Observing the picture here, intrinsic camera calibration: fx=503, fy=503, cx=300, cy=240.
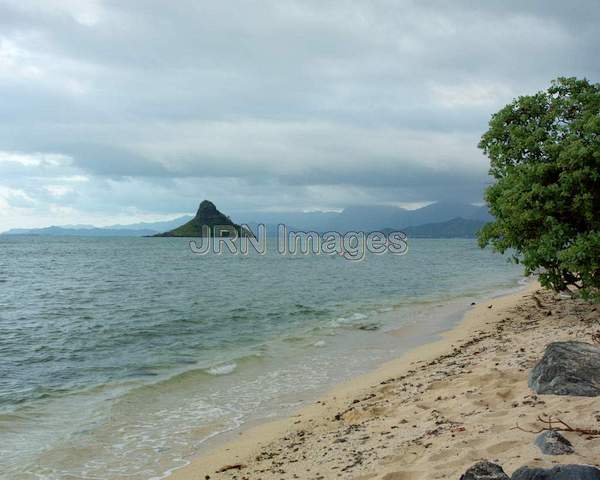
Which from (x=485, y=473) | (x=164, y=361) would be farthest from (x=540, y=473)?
(x=164, y=361)

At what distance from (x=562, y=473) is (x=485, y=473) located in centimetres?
77

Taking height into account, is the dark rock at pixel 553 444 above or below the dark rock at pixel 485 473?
below

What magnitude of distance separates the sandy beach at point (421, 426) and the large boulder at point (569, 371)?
0.26 metres

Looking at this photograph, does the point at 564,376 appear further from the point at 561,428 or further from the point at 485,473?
the point at 485,473

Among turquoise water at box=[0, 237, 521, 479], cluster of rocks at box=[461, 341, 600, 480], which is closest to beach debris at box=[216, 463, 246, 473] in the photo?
turquoise water at box=[0, 237, 521, 479]

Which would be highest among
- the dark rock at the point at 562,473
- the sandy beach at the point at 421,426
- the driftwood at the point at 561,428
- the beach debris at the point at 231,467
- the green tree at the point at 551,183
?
the green tree at the point at 551,183

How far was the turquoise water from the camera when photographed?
1190cm

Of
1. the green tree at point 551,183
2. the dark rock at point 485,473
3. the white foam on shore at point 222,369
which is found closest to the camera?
the dark rock at point 485,473

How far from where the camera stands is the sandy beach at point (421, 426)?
7.25 m

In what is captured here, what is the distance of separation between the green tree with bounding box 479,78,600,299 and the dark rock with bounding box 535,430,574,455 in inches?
337

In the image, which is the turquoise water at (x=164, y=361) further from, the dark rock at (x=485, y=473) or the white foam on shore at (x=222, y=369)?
the dark rock at (x=485, y=473)

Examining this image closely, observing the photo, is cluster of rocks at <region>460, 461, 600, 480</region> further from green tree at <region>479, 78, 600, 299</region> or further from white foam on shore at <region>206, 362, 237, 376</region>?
white foam on shore at <region>206, 362, 237, 376</region>

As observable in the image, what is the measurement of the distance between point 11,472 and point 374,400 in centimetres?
815

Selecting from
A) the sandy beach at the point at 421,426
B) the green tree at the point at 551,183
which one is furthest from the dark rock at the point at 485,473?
the green tree at the point at 551,183
